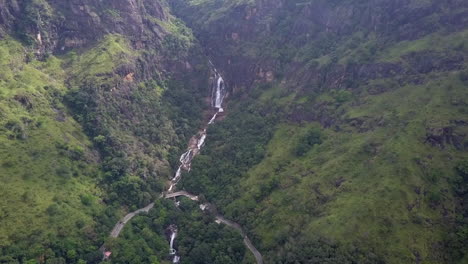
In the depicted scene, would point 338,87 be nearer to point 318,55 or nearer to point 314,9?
point 318,55

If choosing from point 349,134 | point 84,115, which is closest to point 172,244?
point 84,115

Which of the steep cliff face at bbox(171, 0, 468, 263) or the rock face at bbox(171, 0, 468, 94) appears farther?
the rock face at bbox(171, 0, 468, 94)

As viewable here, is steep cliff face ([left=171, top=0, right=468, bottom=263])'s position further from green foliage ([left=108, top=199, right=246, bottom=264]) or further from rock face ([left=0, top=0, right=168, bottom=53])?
rock face ([left=0, top=0, right=168, bottom=53])

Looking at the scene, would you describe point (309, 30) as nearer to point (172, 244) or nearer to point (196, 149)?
point (196, 149)

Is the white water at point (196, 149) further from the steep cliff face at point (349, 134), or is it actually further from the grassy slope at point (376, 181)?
the grassy slope at point (376, 181)

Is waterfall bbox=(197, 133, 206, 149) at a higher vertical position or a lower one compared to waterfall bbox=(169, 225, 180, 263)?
higher

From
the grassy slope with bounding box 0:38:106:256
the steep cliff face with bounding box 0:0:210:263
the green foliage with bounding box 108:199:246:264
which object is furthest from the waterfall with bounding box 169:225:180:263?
the grassy slope with bounding box 0:38:106:256

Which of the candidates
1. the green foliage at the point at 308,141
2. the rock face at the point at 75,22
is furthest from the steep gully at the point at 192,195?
the rock face at the point at 75,22
